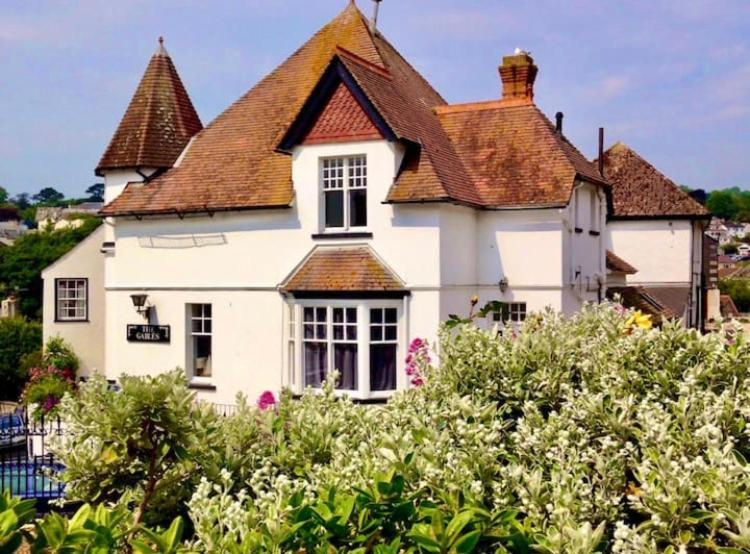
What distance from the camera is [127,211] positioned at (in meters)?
20.5

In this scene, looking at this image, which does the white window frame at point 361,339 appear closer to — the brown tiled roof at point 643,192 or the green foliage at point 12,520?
the green foliage at point 12,520

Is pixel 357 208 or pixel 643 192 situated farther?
pixel 643 192

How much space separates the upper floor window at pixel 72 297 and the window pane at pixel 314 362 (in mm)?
12571

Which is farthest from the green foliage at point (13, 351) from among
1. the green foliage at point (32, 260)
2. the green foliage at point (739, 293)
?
the green foliage at point (739, 293)

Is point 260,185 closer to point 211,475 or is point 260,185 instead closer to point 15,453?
point 15,453

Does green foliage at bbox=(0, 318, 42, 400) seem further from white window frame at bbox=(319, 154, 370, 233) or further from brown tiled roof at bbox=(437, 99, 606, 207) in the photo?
brown tiled roof at bbox=(437, 99, 606, 207)

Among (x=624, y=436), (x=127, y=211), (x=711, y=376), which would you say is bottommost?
(x=624, y=436)

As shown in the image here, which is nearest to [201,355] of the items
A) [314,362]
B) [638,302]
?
[314,362]

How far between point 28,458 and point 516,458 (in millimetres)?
14508

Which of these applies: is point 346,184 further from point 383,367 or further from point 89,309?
point 89,309

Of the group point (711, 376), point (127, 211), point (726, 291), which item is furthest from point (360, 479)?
point (726, 291)

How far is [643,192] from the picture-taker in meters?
33.6

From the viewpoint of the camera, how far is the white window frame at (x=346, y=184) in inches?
706

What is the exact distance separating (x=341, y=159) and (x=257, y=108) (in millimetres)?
4546
